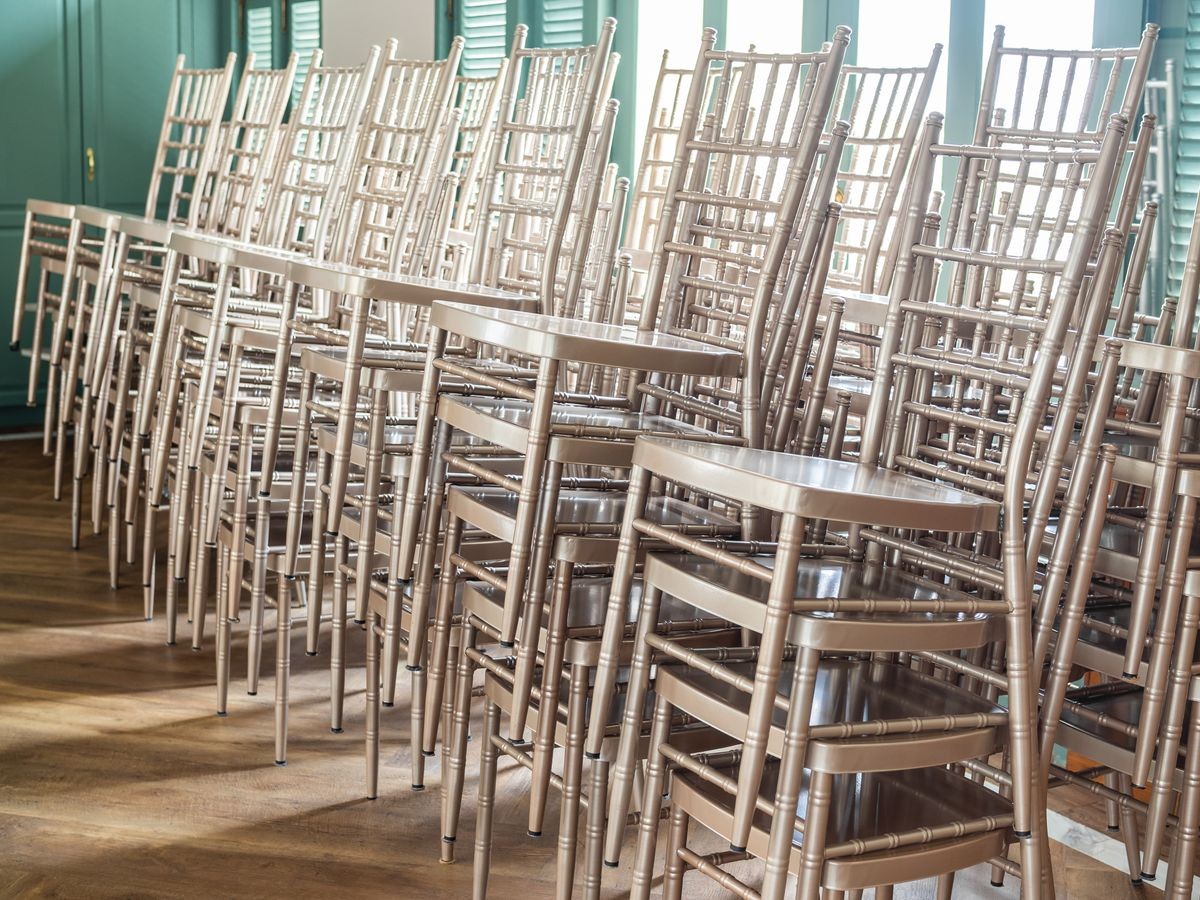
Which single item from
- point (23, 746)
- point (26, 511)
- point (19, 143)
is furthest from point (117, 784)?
point (19, 143)

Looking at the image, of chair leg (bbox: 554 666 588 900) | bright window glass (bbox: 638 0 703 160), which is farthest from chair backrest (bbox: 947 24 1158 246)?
bright window glass (bbox: 638 0 703 160)

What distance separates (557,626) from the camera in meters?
1.69

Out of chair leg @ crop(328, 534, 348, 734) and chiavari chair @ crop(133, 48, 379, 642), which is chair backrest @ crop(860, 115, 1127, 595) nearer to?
chair leg @ crop(328, 534, 348, 734)

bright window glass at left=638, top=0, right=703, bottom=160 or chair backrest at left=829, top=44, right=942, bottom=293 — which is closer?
chair backrest at left=829, top=44, right=942, bottom=293

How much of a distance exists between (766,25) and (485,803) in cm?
298

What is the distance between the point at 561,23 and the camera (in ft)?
15.4

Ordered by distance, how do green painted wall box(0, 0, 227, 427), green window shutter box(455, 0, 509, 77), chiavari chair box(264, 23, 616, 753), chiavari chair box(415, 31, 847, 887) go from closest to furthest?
chiavari chair box(415, 31, 847, 887)
chiavari chair box(264, 23, 616, 753)
green window shutter box(455, 0, 509, 77)
green painted wall box(0, 0, 227, 427)

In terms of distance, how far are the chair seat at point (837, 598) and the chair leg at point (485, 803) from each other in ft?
1.66

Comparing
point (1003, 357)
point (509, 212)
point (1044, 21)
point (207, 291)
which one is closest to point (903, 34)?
point (1044, 21)

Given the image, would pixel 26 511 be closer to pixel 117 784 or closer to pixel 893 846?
pixel 117 784

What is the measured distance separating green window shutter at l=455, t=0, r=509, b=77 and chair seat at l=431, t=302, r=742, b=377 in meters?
3.26

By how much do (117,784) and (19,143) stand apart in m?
4.36

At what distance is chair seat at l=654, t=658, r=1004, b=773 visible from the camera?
1306 millimetres

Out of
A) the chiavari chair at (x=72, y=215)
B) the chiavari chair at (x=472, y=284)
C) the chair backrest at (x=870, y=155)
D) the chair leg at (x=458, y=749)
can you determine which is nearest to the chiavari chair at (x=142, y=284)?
the chiavari chair at (x=72, y=215)
